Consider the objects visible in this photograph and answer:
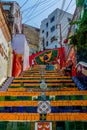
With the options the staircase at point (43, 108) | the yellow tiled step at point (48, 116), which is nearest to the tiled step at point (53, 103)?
the staircase at point (43, 108)

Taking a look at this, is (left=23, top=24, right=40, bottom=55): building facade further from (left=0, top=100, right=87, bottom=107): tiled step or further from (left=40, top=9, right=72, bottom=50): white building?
(left=0, top=100, right=87, bottom=107): tiled step

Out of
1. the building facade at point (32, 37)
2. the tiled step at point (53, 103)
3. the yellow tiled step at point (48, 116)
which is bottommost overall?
the yellow tiled step at point (48, 116)

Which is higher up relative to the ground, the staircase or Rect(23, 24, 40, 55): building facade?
Rect(23, 24, 40, 55): building facade

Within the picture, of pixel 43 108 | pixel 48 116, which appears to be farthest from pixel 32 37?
pixel 43 108

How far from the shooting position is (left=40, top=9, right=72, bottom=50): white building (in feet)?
154

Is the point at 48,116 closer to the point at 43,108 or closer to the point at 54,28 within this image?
the point at 43,108

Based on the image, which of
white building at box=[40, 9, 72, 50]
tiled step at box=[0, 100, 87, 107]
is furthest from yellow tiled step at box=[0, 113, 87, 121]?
white building at box=[40, 9, 72, 50]

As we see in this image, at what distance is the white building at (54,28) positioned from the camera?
47.0m

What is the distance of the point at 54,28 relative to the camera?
51.3 m

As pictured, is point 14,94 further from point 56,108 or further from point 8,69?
point 8,69

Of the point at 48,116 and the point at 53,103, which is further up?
the point at 53,103

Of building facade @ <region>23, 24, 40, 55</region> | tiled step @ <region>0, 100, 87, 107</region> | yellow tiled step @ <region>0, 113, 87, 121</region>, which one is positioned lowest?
yellow tiled step @ <region>0, 113, 87, 121</region>

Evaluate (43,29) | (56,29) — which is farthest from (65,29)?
(43,29)

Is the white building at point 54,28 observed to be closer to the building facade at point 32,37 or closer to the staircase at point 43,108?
the building facade at point 32,37
